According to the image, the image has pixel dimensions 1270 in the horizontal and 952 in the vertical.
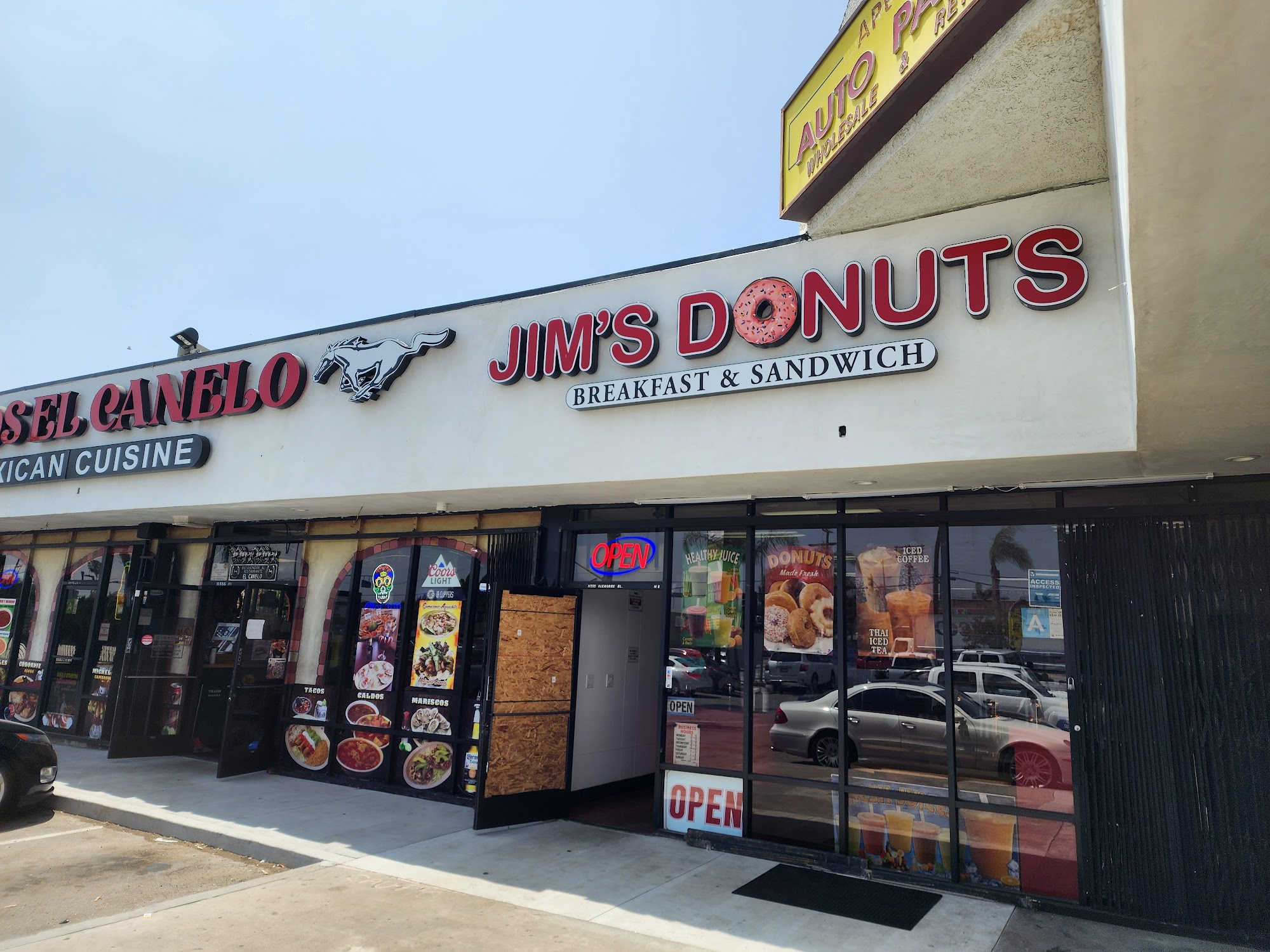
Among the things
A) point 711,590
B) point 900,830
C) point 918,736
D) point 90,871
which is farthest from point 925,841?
point 90,871

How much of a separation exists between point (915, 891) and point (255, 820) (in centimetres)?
678

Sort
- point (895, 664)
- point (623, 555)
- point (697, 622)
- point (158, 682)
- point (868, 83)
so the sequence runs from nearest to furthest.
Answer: point (868, 83) < point (895, 664) < point (697, 622) < point (623, 555) < point (158, 682)

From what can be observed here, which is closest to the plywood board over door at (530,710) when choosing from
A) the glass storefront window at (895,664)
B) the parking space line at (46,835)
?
the glass storefront window at (895,664)

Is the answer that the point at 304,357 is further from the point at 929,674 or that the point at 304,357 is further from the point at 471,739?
the point at 929,674

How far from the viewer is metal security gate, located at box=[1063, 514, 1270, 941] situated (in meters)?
6.07

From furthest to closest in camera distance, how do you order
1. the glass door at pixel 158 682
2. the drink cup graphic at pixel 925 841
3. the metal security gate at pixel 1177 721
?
the glass door at pixel 158 682 → the drink cup graphic at pixel 925 841 → the metal security gate at pixel 1177 721

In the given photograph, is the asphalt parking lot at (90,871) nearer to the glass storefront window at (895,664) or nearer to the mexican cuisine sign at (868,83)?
the glass storefront window at (895,664)

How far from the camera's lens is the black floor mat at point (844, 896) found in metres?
6.30

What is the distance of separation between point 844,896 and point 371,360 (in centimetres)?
771

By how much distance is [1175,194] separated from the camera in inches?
102

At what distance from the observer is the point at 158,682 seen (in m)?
12.7

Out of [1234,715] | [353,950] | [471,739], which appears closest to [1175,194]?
[1234,715]

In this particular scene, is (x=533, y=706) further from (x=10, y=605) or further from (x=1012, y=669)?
(x=10, y=605)

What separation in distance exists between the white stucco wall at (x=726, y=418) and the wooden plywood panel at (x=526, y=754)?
256cm
